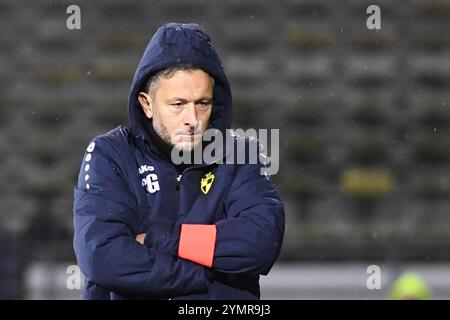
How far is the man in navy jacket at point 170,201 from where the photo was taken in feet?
9.37

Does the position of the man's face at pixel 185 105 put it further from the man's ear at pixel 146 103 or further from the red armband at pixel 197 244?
the red armband at pixel 197 244

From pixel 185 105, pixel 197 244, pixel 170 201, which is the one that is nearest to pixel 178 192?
pixel 170 201

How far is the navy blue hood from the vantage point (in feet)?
9.35

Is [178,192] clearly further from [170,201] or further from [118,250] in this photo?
[118,250]

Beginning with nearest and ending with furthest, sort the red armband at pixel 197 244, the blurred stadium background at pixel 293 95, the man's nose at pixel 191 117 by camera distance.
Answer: the man's nose at pixel 191 117
the red armband at pixel 197 244
the blurred stadium background at pixel 293 95

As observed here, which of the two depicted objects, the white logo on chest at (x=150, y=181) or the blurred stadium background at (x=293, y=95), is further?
the blurred stadium background at (x=293, y=95)

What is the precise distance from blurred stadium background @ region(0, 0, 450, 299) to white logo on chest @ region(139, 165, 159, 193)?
678 inches

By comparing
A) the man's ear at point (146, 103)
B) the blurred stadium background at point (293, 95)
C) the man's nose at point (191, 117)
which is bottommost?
the man's nose at point (191, 117)

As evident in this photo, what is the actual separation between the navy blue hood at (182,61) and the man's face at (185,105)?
0.10ft

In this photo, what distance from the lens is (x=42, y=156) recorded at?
21984mm

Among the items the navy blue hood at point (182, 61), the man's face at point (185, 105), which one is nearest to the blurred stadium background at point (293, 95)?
the navy blue hood at point (182, 61)

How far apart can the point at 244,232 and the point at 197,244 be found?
133mm

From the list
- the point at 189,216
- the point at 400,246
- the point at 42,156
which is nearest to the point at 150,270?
the point at 189,216

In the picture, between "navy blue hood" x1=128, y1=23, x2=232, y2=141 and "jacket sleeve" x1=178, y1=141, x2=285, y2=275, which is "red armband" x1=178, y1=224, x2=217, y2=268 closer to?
"jacket sleeve" x1=178, y1=141, x2=285, y2=275
